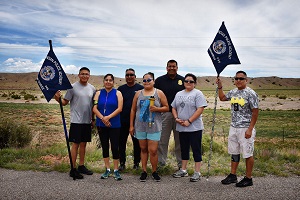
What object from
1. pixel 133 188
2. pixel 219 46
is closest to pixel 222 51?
pixel 219 46

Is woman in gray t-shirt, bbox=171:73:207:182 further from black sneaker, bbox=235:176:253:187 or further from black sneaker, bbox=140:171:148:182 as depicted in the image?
black sneaker, bbox=235:176:253:187

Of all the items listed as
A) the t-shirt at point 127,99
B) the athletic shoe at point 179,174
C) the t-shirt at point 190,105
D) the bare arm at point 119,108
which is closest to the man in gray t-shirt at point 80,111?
the bare arm at point 119,108

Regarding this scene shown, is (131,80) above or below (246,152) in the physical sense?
above

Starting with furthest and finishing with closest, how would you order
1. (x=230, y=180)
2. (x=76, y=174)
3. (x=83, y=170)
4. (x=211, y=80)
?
(x=211, y=80)
(x=83, y=170)
(x=76, y=174)
(x=230, y=180)

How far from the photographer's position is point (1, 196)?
16.6ft

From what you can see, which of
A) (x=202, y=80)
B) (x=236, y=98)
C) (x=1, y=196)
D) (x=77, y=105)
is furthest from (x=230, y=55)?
(x=202, y=80)

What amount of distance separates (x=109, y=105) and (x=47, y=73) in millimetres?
1569

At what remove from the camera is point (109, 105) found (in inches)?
244

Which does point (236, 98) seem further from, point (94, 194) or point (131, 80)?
point (94, 194)

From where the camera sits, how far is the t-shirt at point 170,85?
6.88 m

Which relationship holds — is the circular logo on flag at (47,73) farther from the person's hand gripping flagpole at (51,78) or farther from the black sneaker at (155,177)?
the black sneaker at (155,177)

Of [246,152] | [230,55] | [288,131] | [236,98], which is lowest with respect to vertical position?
[288,131]

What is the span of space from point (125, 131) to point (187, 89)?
1.79 m

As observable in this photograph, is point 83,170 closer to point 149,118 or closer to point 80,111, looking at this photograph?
point 80,111
